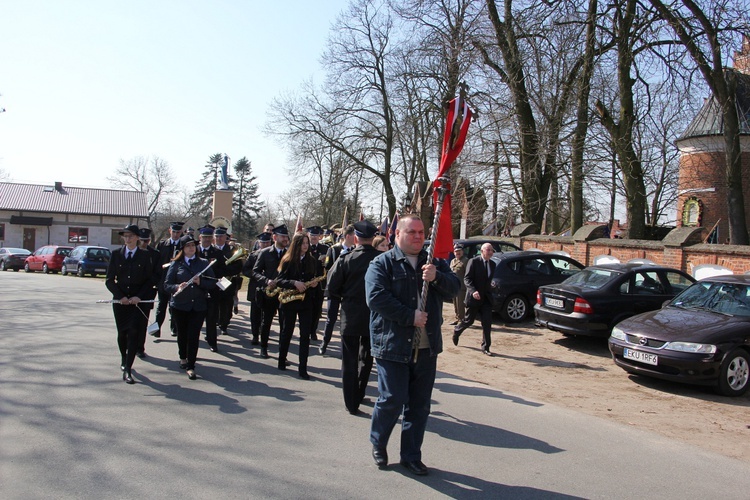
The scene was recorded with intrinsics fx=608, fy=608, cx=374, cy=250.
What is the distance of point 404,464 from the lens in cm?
470

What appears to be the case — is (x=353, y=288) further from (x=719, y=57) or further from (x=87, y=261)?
(x=87, y=261)

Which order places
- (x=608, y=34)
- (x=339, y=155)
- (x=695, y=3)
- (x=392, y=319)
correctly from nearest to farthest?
(x=392, y=319), (x=695, y=3), (x=608, y=34), (x=339, y=155)

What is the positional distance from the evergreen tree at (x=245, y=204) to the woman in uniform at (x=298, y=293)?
69.2 meters

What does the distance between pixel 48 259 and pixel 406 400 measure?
104 feet

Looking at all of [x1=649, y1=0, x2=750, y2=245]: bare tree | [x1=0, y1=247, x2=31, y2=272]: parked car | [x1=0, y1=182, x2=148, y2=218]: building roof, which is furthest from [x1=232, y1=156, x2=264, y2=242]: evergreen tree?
[x1=649, y1=0, x2=750, y2=245]: bare tree

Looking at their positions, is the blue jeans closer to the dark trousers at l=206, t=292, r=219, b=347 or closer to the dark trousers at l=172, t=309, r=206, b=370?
the dark trousers at l=172, t=309, r=206, b=370

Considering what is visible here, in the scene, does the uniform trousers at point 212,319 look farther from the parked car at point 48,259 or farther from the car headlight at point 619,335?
the parked car at point 48,259

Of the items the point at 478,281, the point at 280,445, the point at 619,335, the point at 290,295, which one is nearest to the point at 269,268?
the point at 290,295

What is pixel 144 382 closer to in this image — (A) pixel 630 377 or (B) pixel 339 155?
(A) pixel 630 377

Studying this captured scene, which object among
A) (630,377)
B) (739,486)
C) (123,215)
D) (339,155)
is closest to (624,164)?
(630,377)

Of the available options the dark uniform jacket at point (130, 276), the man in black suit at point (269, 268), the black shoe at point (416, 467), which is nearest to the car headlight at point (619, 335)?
the man in black suit at point (269, 268)

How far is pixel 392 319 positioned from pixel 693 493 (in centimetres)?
256

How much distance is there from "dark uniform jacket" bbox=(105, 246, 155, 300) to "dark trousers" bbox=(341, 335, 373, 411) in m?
2.82

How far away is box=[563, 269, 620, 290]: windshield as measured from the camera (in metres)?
11.0
